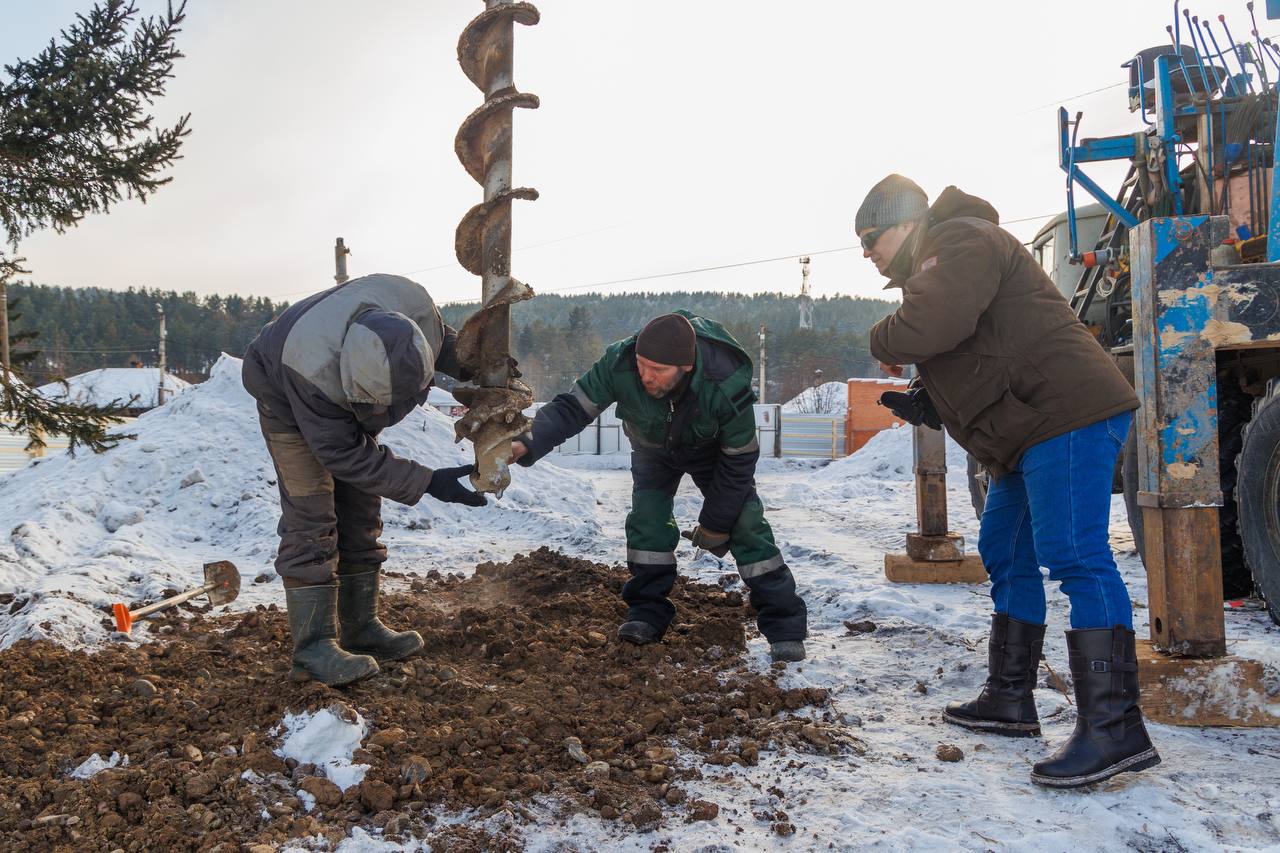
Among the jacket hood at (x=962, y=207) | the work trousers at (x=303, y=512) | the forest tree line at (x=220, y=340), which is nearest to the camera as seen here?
the jacket hood at (x=962, y=207)

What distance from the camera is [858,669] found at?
12.1 feet

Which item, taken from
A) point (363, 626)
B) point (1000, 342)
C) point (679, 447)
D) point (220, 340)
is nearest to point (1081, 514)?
point (1000, 342)

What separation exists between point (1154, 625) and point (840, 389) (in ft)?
132

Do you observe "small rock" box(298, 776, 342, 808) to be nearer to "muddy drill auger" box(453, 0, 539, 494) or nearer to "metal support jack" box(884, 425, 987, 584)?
"muddy drill auger" box(453, 0, 539, 494)

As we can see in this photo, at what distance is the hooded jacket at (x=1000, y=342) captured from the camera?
2521 mm

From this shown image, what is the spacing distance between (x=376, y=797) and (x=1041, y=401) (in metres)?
2.29

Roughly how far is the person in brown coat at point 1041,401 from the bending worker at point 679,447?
0.93 meters

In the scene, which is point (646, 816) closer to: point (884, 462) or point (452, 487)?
point (452, 487)

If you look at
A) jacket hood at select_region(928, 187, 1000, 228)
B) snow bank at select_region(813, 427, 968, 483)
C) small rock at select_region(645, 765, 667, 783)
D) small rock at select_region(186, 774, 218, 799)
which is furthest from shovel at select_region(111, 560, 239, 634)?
snow bank at select_region(813, 427, 968, 483)

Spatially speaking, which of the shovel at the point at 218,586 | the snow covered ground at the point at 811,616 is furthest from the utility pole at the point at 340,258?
the shovel at the point at 218,586

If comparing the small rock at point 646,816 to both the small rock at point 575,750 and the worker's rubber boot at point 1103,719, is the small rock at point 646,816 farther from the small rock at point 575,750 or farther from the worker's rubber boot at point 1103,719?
the worker's rubber boot at point 1103,719

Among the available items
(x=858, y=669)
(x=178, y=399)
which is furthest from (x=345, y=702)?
(x=178, y=399)

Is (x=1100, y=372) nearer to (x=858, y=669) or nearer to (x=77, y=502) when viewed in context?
(x=858, y=669)

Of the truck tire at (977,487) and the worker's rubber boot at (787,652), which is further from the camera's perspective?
the truck tire at (977,487)
